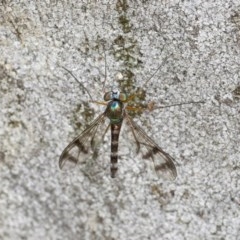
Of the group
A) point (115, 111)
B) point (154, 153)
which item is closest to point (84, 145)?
point (115, 111)

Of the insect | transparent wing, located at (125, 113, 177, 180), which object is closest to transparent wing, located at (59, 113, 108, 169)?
the insect

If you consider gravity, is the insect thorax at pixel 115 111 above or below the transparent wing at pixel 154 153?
above

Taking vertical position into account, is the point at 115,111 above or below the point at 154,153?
above

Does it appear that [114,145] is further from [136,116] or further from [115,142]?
[136,116]

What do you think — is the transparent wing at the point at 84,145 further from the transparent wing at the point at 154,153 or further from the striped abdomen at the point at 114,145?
the transparent wing at the point at 154,153

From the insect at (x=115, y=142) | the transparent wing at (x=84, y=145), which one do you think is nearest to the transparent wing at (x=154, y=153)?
the insect at (x=115, y=142)

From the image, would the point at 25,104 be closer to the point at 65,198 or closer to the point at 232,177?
the point at 65,198

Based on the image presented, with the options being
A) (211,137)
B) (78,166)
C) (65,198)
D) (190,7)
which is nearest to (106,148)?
(78,166)
